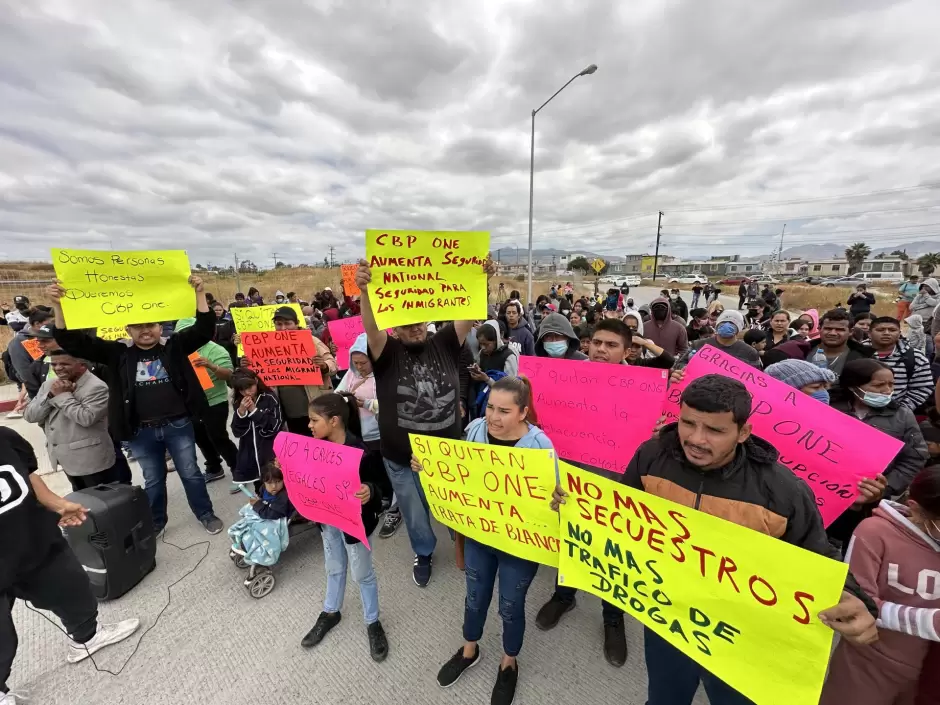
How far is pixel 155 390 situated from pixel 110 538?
1.17 m

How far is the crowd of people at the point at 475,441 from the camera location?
1.54 metres

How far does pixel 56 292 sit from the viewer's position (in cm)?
280

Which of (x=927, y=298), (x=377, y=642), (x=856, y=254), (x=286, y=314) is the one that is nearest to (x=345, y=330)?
(x=286, y=314)

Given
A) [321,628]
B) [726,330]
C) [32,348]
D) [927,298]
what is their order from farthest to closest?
[927,298] < [32,348] < [726,330] < [321,628]

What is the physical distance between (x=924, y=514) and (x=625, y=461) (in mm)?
1601

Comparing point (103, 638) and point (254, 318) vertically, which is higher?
point (254, 318)

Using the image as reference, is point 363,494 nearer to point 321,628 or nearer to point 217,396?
point 321,628

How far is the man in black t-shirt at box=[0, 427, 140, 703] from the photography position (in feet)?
6.81

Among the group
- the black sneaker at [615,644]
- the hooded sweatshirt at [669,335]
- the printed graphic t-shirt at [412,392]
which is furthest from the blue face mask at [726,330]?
the printed graphic t-shirt at [412,392]

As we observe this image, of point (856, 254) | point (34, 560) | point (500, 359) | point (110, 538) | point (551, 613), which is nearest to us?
point (34, 560)

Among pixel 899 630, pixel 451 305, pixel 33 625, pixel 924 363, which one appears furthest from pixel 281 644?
pixel 924 363

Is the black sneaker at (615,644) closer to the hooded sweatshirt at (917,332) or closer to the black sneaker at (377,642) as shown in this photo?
the black sneaker at (377,642)

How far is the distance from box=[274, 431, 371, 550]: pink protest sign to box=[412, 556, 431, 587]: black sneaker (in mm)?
919

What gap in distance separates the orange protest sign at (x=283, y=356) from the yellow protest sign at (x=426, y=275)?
208 centimetres
